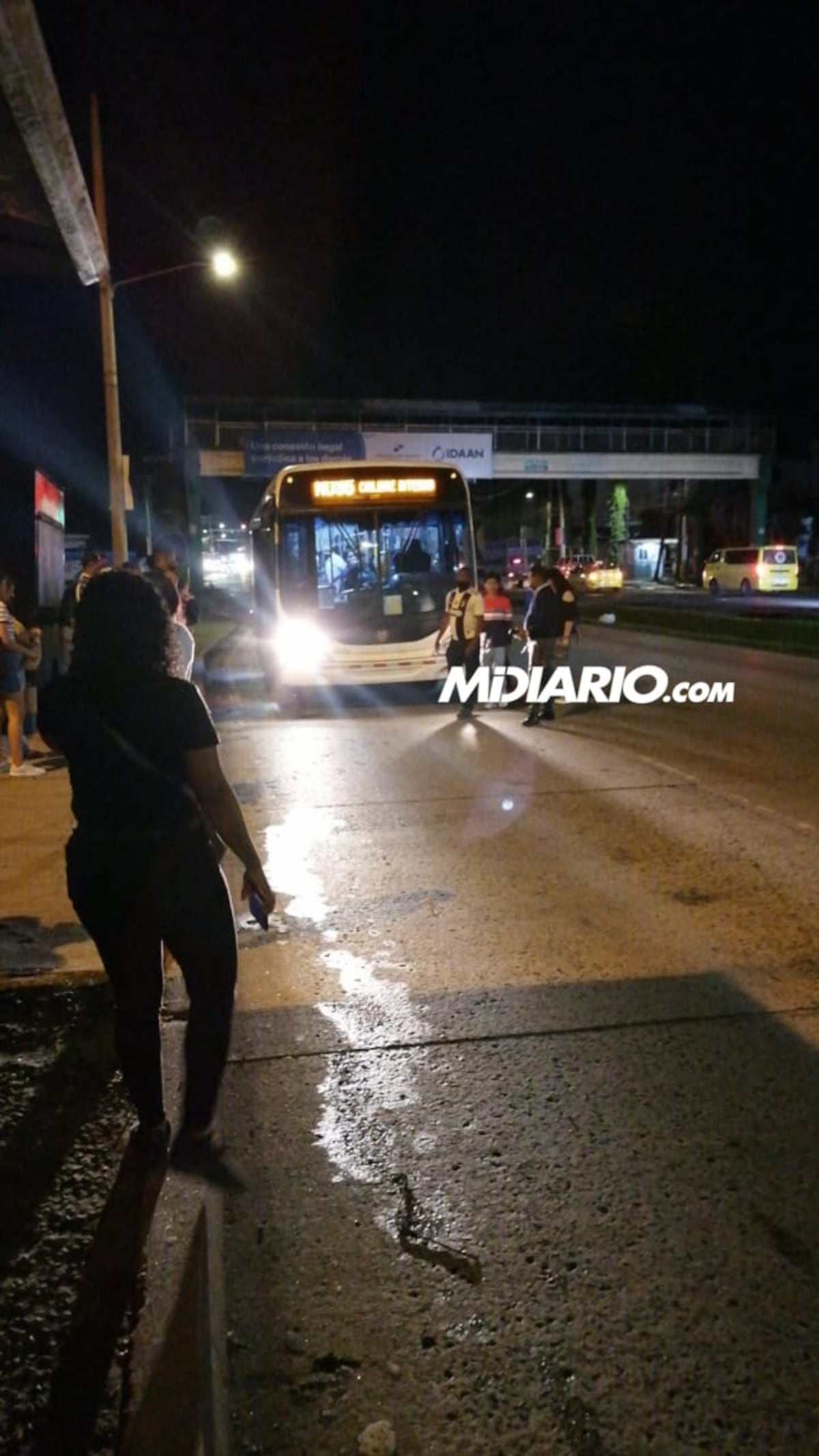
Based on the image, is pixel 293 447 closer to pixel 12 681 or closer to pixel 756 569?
pixel 756 569

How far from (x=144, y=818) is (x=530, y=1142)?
5.44 feet

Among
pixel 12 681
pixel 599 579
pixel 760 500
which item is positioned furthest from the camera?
pixel 760 500

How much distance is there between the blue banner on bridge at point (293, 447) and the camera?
44.8 metres

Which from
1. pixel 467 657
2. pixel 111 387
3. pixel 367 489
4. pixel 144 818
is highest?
pixel 111 387

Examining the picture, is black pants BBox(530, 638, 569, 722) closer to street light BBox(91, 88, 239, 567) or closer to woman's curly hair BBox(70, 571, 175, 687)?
street light BBox(91, 88, 239, 567)

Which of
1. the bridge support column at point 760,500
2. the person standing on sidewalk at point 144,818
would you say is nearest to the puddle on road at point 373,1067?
the person standing on sidewalk at point 144,818

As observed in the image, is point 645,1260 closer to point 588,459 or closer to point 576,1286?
point 576,1286

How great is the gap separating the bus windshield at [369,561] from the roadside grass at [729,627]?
8346 mm

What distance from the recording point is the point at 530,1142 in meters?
3.85

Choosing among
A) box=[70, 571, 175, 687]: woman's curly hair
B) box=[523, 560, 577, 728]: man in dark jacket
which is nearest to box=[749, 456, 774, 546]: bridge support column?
box=[523, 560, 577, 728]: man in dark jacket

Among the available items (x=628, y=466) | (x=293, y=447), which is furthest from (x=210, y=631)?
(x=628, y=466)

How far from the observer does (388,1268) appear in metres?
3.19

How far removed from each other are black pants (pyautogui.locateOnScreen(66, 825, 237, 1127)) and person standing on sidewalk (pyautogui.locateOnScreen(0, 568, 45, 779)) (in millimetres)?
6561

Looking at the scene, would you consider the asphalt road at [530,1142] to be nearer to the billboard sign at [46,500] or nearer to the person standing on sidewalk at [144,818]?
the person standing on sidewalk at [144,818]
